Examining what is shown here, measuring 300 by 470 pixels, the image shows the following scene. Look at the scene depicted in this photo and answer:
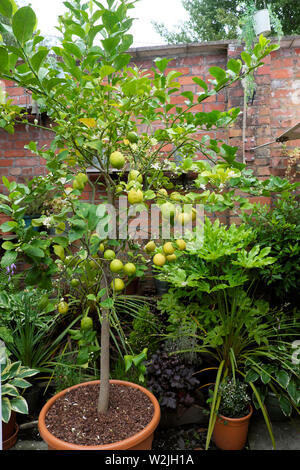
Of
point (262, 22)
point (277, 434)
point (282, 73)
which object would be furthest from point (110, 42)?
point (282, 73)

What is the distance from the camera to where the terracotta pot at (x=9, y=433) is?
148cm

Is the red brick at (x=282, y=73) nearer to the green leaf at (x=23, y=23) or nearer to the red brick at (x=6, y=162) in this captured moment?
the red brick at (x=6, y=162)

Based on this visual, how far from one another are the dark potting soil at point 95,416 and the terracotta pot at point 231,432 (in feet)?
1.48

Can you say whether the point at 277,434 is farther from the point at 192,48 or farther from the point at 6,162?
the point at 6,162

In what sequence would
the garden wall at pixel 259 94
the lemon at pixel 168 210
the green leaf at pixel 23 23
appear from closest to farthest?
the green leaf at pixel 23 23
the lemon at pixel 168 210
the garden wall at pixel 259 94

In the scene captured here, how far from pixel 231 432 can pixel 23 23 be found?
1621 mm

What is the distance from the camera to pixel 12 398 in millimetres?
1478

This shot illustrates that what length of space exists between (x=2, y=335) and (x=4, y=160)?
1724 mm

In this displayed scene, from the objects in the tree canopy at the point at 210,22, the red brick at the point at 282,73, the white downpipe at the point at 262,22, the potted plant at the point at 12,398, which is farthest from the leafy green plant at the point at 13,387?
the tree canopy at the point at 210,22

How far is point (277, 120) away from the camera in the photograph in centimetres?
253

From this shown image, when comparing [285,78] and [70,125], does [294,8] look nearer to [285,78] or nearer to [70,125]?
[285,78]

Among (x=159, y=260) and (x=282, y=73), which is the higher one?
(x=282, y=73)

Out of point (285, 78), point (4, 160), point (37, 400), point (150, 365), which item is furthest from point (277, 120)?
point (37, 400)
